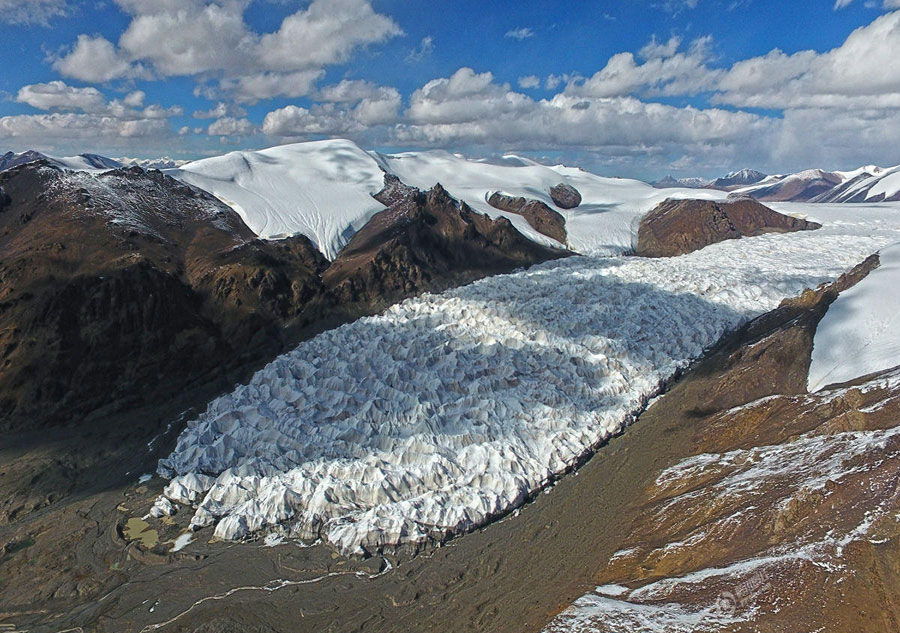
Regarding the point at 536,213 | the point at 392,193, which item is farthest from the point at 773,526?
the point at 392,193

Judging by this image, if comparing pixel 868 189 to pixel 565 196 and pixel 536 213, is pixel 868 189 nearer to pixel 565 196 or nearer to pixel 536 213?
pixel 565 196

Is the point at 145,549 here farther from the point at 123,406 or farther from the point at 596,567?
the point at 596,567

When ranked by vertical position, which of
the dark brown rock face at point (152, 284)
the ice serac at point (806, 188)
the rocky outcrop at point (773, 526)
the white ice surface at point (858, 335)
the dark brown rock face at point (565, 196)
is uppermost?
the ice serac at point (806, 188)

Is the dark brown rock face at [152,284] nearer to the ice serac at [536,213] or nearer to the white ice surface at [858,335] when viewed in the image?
the ice serac at [536,213]

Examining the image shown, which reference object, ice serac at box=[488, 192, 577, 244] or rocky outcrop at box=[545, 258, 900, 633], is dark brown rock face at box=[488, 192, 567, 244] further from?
rocky outcrop at box=[545, 258, 900, 633]

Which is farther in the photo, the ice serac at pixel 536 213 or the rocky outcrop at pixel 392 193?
the rocky outcrop at pixel 392 193

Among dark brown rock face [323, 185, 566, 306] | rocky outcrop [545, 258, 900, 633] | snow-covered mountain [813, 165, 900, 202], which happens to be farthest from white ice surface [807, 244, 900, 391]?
snow-covered mountain [813, 165, 900, 202]

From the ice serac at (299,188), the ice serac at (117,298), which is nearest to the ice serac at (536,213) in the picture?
the ice serac at (299,188)
